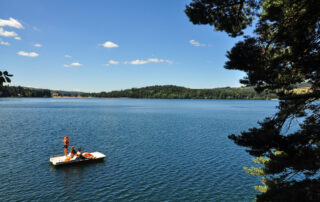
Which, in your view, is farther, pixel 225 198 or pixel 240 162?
pixel 240 162

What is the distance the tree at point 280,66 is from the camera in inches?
308

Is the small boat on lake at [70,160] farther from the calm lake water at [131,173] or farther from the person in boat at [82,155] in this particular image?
the calm lake water at [131,173]

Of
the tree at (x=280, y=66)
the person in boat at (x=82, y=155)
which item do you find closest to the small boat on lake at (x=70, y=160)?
the person in boat at (x=82, y=155)

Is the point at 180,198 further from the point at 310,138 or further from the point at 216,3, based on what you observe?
the point at 216,3

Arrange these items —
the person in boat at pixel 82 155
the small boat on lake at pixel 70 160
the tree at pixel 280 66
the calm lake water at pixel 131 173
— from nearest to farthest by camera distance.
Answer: the tree at pixel 280 66 → the calm lake water at pixel 131 173 → the small boat on lake at pixel 70 160 → the person in boat at pixel 82 155

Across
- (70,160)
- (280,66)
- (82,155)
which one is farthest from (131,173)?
(280,66)

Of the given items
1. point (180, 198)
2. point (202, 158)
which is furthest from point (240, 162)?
point (180, 198)

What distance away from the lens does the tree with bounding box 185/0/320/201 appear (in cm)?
782

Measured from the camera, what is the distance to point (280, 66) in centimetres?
920

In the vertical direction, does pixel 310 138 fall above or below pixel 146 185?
above

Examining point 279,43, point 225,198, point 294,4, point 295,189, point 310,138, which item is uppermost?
point 294,4

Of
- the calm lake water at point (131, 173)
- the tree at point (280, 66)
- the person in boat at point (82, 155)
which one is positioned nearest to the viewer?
the tree at point (280, 66)

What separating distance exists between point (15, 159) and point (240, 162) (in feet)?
83.3

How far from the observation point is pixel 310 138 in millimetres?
8344
